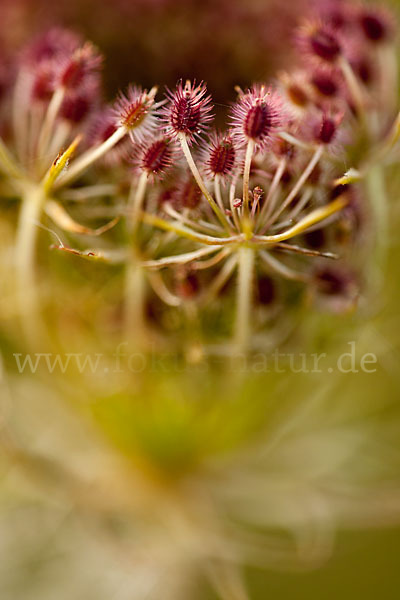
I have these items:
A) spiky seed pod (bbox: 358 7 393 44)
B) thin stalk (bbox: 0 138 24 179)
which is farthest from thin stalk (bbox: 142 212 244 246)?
spiky seed pod (bbox: 358 7 393 44)

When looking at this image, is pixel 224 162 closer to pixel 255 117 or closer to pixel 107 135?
pixel 255 117

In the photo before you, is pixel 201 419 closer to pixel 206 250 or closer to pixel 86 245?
pixel 86 245

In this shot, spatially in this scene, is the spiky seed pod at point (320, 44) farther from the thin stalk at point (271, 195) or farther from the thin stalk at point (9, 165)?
the thin stalk at point (9, 165)

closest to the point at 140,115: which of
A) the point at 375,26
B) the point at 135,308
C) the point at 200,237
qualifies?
the point at 200,237

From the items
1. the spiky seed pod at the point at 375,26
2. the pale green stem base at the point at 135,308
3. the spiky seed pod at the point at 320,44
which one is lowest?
the pale green stem base at the point at 135,308

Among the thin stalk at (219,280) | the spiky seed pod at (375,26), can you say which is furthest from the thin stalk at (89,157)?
the spiky seed pod at (375,26)
